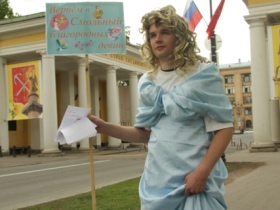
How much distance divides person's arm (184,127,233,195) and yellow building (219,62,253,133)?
132 m

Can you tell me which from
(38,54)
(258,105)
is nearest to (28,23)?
(38,54)

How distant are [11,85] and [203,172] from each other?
32908 mm

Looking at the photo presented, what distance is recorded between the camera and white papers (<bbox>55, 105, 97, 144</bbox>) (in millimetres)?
3529

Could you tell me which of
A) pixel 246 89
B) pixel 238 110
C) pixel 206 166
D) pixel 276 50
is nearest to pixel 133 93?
pixel 276 50

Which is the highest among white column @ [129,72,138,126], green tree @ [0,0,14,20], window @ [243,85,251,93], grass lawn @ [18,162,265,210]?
green tree @ [0,0,14,20]

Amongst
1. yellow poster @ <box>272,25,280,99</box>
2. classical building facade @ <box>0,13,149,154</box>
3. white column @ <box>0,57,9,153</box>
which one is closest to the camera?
yellow poster @ <box>272,25,280,99</box>

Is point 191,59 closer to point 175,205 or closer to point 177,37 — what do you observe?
point 177,37

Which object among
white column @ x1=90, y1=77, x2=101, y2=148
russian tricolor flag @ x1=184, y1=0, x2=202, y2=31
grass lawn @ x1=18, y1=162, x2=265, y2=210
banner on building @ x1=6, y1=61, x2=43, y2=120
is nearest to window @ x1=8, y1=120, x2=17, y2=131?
banner on building @ x1=6, y1=61, x2=43, y2=120

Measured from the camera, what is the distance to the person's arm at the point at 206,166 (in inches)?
108

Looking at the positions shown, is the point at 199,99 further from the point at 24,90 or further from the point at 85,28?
the point at 24,90

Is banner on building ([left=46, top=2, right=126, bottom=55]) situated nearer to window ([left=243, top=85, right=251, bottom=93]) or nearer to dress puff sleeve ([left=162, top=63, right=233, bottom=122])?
dress puff sleeve ([left=162, top=63, right=233, bottom=122])

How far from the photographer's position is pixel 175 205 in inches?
109

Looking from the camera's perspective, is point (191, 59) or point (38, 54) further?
Answer: point (38, 54)

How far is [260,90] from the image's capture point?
81.1 ft
